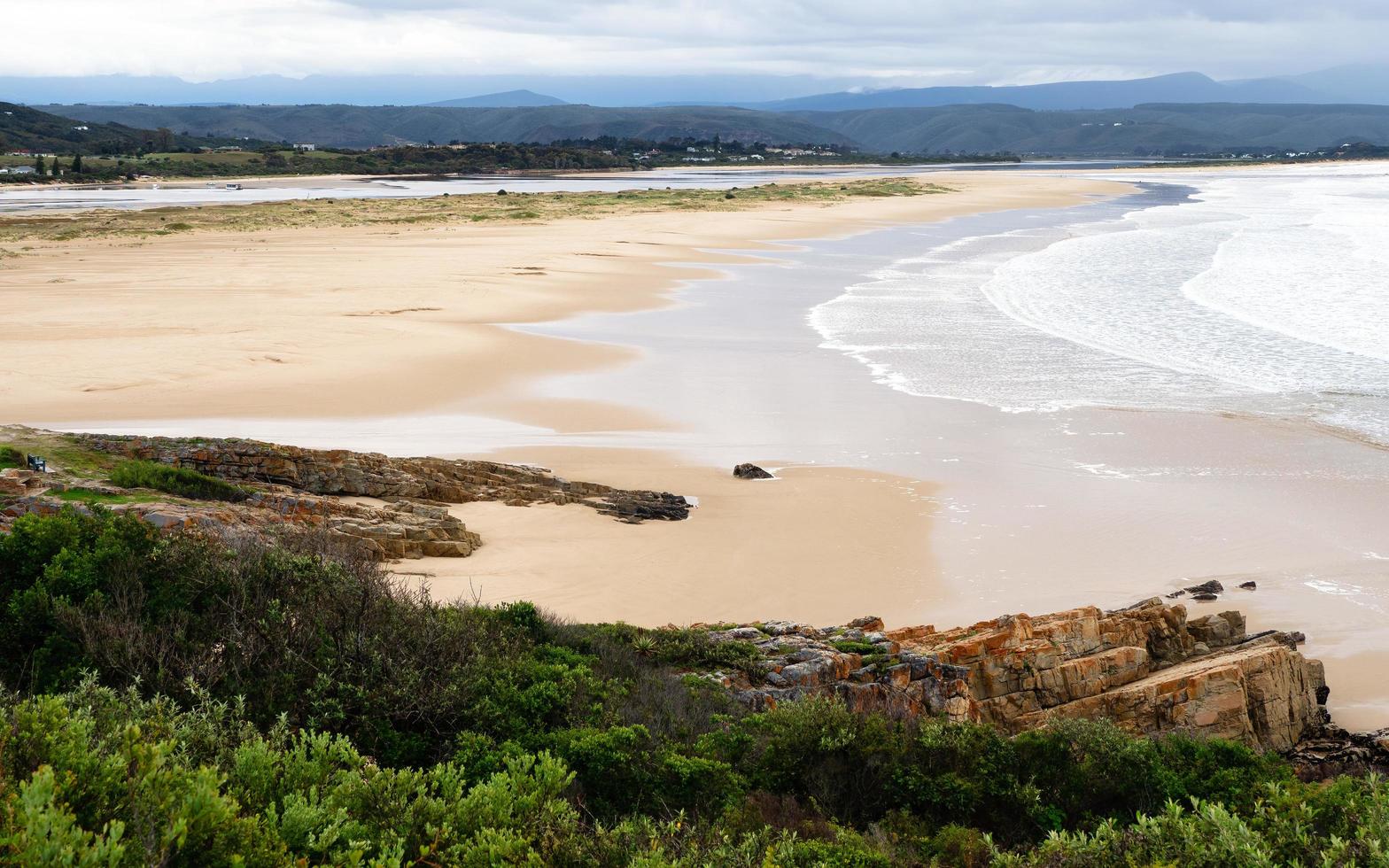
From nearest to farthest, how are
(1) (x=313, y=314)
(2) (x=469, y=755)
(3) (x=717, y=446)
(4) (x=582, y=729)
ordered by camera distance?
(2) (x=469, y=755) → (4) (x=582, y=729) → (3) (x=717, y=446) → (1) (x=313, y=314)

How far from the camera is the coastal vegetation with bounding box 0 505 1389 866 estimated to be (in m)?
3.63

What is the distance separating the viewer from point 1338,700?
7.82m

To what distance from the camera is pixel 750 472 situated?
12.8m

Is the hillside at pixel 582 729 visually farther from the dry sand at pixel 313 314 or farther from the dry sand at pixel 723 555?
the dry sand at pixel 313 314

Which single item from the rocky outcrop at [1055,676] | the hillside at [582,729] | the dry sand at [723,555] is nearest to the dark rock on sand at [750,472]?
the dry sand at [723,555]

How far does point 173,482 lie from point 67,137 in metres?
133

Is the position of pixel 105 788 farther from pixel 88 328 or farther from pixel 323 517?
pixel 88 328

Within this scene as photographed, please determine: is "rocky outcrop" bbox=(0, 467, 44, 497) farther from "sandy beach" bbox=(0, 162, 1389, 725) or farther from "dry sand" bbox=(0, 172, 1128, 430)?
"dry sand" bbox=(0, 172, 1128, 430)

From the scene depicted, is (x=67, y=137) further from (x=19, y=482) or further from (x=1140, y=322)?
(x=19, y=482)

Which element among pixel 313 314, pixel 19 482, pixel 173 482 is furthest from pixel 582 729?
pixel 313 314

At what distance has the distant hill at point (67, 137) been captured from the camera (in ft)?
366

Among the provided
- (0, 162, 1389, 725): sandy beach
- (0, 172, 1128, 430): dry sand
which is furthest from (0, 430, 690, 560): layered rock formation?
(0, 172, 1128, 430): dry sand

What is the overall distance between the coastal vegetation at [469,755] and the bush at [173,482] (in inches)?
100

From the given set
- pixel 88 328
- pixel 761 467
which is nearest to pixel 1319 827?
pixel 761 467
